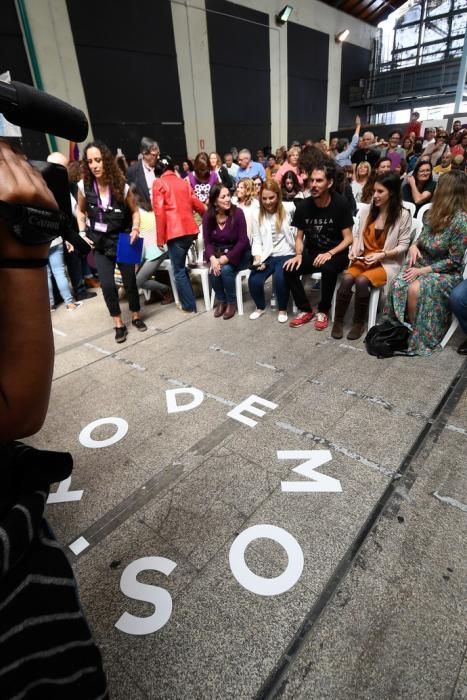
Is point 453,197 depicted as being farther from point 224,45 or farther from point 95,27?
point 224,45

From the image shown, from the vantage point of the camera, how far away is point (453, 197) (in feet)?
9.15

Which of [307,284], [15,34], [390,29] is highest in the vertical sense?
[390,29]

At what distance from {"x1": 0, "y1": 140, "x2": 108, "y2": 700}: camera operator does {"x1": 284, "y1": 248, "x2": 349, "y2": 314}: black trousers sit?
10.2ft

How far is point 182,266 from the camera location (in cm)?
397

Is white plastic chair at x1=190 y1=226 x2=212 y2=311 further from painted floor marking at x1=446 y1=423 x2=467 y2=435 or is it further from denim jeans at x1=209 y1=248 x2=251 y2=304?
painted floor marking at x1=446 y1=423 x2=467 y2=435

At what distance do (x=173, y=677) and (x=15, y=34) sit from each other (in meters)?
9.91

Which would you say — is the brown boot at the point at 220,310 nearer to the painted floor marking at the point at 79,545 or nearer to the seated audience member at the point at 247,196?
the seated audience member at the point at 247,196

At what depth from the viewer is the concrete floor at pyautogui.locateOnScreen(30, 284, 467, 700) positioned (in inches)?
48.3

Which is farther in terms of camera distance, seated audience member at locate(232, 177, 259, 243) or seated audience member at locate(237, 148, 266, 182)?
seated audience member at locate(237, 148, 266, 182)

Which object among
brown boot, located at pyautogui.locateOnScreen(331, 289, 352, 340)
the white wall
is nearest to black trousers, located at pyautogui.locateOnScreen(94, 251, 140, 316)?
brown boot, located at pyautogui.locateOnScreen(331, 289, 352, 340)

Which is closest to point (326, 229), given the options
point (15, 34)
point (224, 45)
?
point (15, 34)

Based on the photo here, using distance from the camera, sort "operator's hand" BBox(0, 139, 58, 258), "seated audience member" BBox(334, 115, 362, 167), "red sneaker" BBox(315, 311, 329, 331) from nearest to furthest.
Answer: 1. "operator's hand" BBox(0, 139, 58, 258)
2. "red sneaker" BBox(315, 311, 329, 331)
3. "seated audience member" BBox(334, 115, 362, 167)

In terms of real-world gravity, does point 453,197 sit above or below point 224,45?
below

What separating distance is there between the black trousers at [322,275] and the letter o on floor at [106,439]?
6.83ft
